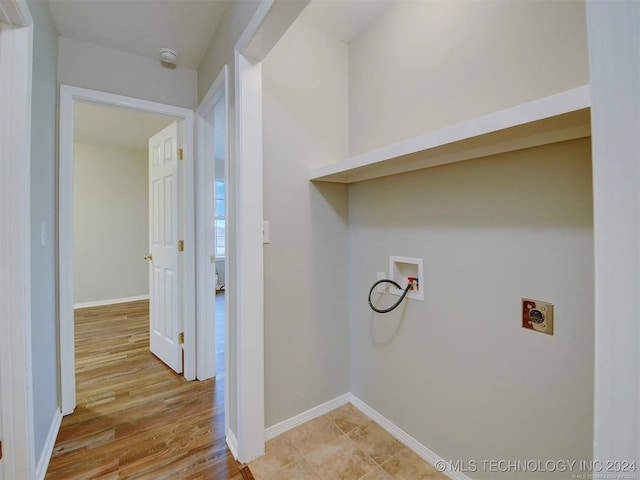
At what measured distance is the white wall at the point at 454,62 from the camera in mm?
1075

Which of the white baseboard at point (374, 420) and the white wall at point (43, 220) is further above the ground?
the white wall at point (43, 220)

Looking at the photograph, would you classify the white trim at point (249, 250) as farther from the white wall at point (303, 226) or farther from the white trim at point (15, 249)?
the white trim at point (15, 249)

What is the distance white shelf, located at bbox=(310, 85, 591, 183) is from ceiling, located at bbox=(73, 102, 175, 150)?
2574mm

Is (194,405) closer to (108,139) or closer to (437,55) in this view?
(437,55)

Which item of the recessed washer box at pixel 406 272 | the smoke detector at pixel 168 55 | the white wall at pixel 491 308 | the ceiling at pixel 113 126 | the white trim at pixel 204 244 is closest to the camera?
the white wall at pixel 491 308

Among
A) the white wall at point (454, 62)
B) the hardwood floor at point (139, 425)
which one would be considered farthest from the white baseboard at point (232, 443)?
the white wall at point (454, 62)

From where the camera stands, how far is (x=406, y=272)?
5.50 feet

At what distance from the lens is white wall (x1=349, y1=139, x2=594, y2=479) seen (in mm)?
1032

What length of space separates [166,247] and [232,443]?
5.40 ft

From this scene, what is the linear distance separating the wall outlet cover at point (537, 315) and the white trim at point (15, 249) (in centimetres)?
206

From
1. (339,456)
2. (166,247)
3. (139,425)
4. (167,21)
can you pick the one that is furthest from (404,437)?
(167,21)

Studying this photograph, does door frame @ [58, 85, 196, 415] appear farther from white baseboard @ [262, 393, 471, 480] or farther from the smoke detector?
white baseboard @ [262, 393, 471, 480]

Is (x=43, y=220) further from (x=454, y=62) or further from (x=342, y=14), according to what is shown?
(x=454, y=62)

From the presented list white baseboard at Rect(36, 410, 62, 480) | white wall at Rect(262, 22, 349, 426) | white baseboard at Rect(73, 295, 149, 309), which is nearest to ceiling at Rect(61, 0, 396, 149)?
white wall at Rect(262, 22, 349, 426)
